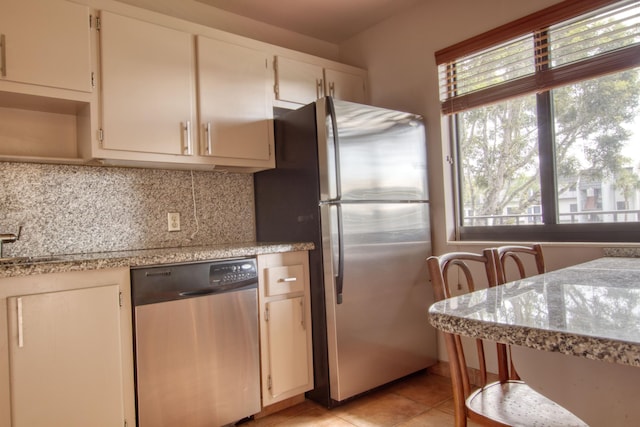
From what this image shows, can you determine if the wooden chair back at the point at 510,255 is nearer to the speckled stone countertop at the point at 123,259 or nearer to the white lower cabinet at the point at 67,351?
the speckled stone countertop at the point at 123,259

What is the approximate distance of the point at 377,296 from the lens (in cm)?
236

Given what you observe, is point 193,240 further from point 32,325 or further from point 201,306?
point 32,325

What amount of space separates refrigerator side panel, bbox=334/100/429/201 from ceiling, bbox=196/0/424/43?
0.82m

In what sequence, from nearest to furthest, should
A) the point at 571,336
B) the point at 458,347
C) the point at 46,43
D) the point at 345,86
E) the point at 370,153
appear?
the point at 571,336
the point at 458,347
the point at 46,43
the point at 370,153
the point at 345,86

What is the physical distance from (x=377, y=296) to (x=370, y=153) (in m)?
0.82

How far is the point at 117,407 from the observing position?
166cm

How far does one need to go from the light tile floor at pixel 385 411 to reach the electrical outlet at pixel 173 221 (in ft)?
3.75

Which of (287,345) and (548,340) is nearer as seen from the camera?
(548,340)

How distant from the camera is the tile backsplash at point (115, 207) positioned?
2.00 meters

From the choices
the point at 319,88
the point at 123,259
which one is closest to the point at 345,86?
the point at 319,88

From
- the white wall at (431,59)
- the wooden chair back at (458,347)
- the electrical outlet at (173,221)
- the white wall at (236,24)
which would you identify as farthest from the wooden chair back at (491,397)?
the white wall at (236,24)

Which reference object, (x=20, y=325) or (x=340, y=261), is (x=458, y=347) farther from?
(x=20, y=325)

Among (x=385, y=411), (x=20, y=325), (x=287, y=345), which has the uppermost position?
(x=20, y=325)

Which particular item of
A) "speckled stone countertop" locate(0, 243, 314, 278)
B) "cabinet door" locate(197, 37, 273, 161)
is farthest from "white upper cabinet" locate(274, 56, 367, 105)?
"speckled stone countertop" locate(0, 243, 314, 278)
